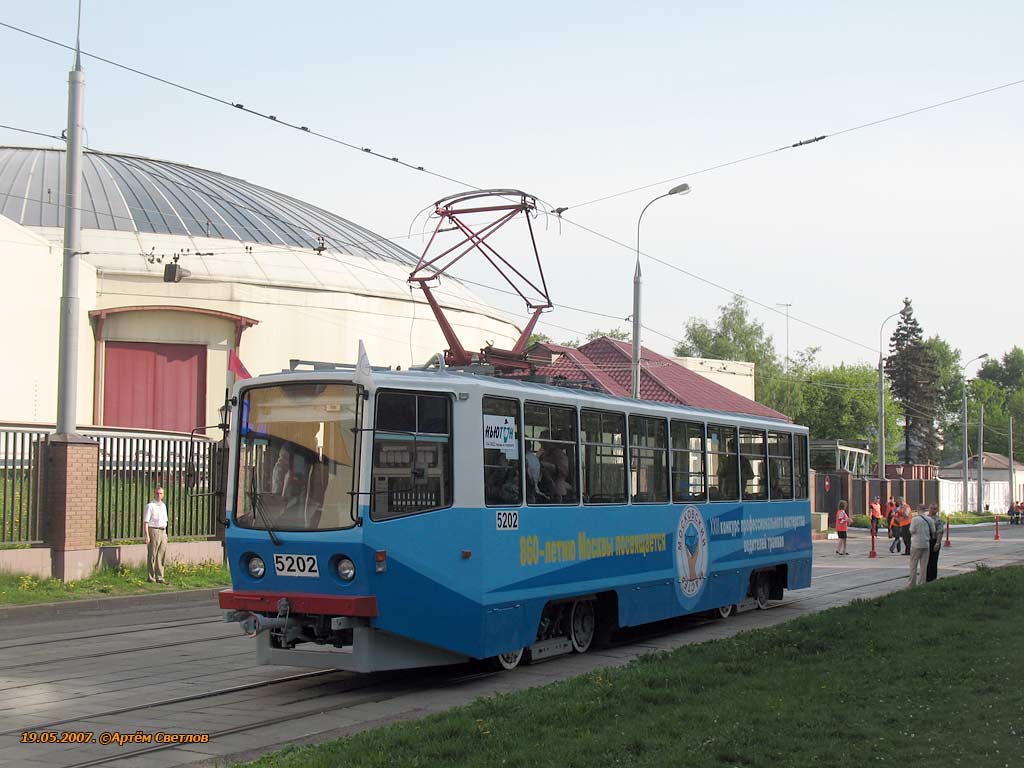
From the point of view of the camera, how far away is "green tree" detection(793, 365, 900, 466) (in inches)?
4247

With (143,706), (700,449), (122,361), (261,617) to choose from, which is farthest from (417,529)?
(122,361)

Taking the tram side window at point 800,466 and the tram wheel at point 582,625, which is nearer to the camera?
the tram wheel at point 582,625

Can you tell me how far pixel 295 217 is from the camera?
57.0 metres

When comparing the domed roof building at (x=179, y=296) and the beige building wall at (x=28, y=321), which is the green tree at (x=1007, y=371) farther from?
the beige building wall at (x=28, y=321)

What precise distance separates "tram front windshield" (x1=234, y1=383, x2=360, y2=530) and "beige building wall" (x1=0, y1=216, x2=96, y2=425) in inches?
1020

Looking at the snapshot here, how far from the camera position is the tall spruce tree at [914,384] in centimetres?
10481

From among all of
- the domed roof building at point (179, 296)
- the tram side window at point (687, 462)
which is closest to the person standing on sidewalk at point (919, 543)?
the tram side window at point (687, 462)

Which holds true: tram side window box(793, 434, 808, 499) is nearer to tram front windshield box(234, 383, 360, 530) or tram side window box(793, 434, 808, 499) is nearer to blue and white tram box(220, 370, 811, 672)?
blue and white tram box(220, 370, 811, 672)

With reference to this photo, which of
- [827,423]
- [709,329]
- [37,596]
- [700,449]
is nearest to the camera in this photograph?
[700,449]

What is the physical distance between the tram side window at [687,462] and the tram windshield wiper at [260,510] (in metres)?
6.38

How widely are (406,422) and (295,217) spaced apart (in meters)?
47.8

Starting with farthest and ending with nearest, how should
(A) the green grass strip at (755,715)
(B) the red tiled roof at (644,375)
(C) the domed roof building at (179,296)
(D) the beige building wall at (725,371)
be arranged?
(D) the beige building wall at (725,371) → (B) the red tiled roof at (644,375) → (C) the domed roof building at (179,296) → (A) the green grass strip at (755,715)

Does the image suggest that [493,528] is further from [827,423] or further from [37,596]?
[827,423]

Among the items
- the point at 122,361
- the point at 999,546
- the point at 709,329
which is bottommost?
the point at 999,546
